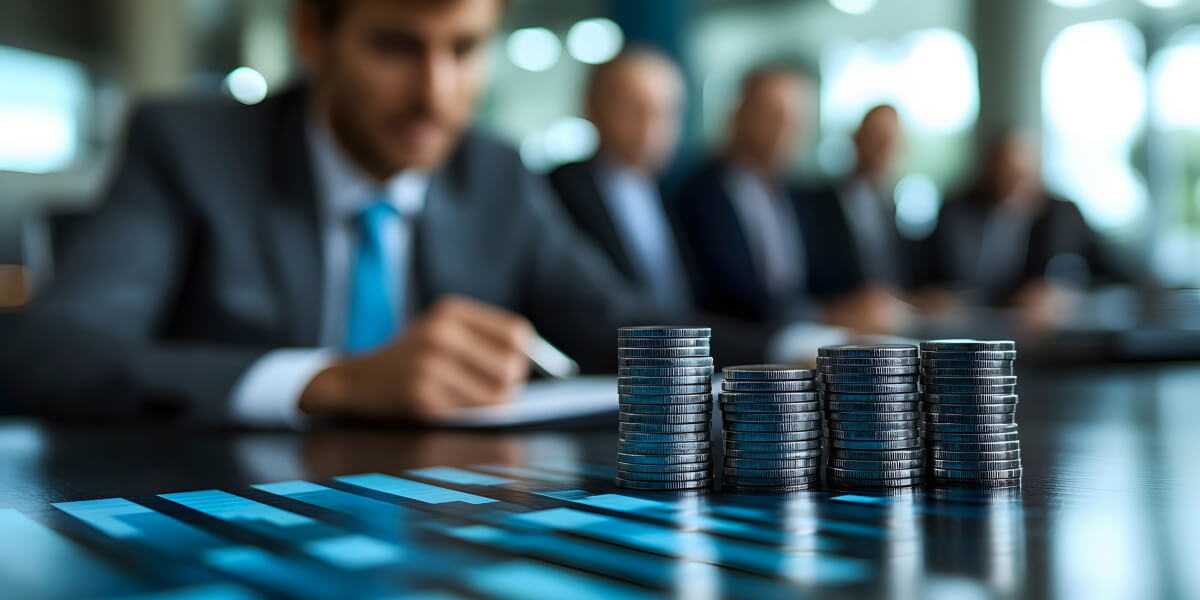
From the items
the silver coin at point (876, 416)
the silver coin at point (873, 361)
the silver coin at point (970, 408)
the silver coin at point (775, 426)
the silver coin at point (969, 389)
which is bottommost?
the silver coin at point (775, 426)

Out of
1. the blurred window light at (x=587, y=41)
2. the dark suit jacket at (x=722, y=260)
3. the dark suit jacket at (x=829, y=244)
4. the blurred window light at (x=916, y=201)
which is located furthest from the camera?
the blurred window light at (x=587, y=41)

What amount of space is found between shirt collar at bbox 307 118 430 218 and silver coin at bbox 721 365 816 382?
4.50 feet

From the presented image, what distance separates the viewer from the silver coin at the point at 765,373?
87 cm

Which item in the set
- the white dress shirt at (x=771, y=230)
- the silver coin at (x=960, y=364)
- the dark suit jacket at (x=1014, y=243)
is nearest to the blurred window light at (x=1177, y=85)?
the dark suit jacket at (x=1014, y=243)

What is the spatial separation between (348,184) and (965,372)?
61.1 inches

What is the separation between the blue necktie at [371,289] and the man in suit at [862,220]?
380 centimetres

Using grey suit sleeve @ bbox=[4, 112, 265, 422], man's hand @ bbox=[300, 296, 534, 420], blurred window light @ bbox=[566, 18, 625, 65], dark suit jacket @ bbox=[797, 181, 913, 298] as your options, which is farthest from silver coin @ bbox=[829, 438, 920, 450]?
blurred window light @ bbox=[566, 18, 625, 65]

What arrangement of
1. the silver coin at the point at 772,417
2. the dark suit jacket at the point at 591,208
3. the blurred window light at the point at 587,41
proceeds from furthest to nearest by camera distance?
1. the blurred window light at the point at 587,41
2. the dark suit jacket at the point at 591,208
3. the silver coin at the point at 772,417

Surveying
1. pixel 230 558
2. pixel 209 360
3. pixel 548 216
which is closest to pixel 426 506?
pixel 230 558

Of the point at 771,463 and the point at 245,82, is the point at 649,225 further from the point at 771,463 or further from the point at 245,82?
the point at 245,82

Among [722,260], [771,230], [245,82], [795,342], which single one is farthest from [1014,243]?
[245,82]

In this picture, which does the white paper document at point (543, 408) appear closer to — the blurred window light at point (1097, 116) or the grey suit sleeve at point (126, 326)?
the grey suit sleeve at point (126, 326)

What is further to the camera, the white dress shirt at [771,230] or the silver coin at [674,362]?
the white dress shirt at [771,230]

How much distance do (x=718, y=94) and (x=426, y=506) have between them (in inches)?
445
